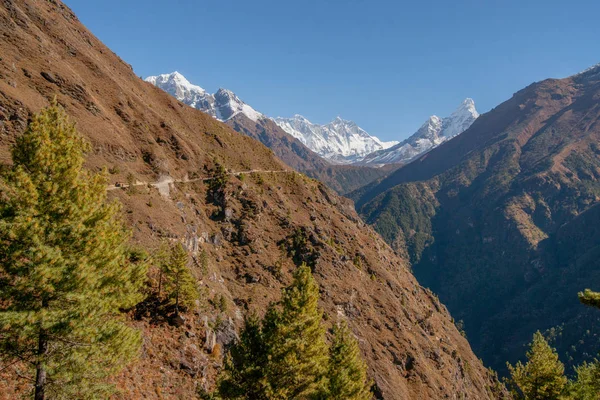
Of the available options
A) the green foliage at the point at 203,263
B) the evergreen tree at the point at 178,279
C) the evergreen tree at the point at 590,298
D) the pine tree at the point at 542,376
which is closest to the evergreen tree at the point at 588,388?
the pine tree at the point at 542,376

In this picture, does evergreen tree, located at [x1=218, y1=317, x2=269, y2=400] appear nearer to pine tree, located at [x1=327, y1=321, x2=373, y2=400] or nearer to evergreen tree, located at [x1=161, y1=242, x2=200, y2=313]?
pine tree, located at [x1=327, y1=321, x2=373, y2=400]

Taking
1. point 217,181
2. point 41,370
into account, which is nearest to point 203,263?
point 217,181

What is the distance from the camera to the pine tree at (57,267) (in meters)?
12.7

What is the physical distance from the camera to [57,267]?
1305cm

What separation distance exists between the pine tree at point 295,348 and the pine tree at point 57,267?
908 cm

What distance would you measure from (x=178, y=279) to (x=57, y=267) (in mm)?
21957

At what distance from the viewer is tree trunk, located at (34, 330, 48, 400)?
534 inches

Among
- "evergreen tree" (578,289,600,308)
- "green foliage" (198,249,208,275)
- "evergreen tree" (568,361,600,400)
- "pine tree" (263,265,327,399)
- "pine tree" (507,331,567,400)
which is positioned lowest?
"pine tree" (507,331,567,400)

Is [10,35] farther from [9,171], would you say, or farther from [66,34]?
[9,171]

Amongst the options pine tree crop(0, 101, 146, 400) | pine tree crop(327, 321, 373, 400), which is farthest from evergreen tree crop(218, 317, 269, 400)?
pine tree crop(0, 101, 146, 400)

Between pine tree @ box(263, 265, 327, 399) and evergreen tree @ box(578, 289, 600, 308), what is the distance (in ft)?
46.8

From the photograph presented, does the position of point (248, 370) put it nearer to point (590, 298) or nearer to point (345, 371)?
point (345, 371)

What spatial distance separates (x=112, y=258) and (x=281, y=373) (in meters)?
12.7

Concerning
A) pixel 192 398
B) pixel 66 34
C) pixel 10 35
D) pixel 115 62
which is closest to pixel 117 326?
pixel 192 398
